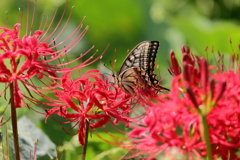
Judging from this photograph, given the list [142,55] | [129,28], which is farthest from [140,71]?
[129,28]

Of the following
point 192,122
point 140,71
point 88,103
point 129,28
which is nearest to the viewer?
point 192,122

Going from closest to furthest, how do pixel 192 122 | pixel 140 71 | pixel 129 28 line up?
pixel 192 122 → pixel 140 71 → pixel 129 28

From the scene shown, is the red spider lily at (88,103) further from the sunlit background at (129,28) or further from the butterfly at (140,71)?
the sunlit background at (129,28)

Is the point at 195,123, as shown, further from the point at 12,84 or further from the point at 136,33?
the point at 136,33

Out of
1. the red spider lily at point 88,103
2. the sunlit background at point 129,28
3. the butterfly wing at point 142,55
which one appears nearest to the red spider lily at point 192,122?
the red spider lily at point 88,103

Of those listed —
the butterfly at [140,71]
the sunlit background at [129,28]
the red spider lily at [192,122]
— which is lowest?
→ the red spider lily at [192,122]

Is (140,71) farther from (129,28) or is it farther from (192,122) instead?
(129,28)

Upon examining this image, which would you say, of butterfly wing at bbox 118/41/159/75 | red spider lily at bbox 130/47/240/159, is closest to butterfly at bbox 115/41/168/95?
butterfly wing at bbox 118/41/159/75

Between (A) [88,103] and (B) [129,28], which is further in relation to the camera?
(B) [129,28]

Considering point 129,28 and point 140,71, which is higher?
point 129,28
